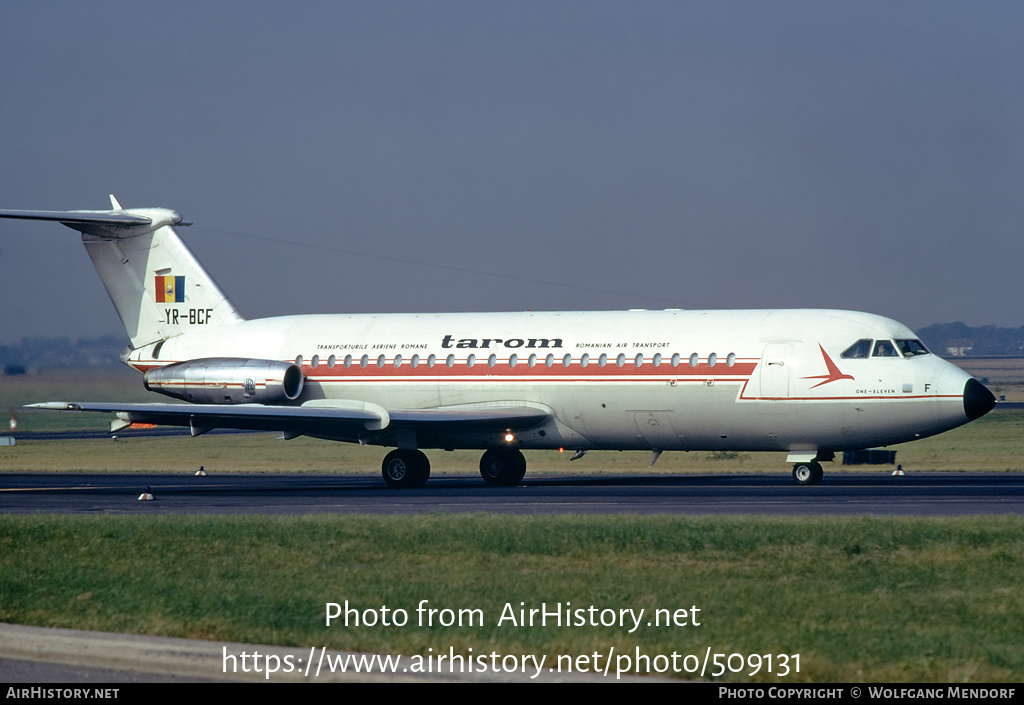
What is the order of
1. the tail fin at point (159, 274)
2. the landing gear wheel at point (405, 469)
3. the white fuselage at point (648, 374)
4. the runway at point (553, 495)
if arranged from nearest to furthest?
the runway at point (553, 495) → the white fuselage at point (648, 374) → the landing gear wheel at point (405, 469) → the tail fin at point (159, 274)

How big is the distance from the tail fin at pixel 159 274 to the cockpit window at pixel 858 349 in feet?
56.4

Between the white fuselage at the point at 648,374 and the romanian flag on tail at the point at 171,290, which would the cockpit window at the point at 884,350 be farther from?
the romanian flag on tail at the point at 171,290

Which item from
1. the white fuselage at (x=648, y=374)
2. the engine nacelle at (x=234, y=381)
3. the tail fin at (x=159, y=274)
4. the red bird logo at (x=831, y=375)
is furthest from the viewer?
the tail fin at (x=159, y=274)

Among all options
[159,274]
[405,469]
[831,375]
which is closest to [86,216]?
[159,274]

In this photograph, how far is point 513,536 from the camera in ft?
56.4

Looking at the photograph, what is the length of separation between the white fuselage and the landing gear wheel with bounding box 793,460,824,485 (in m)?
0.45

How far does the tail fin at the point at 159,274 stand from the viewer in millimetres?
36719

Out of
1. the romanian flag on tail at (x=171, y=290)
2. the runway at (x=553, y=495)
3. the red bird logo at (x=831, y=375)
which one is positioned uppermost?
the romanian flag on tail at (x=171, y=290)

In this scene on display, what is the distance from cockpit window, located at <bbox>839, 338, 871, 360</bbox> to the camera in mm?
28594

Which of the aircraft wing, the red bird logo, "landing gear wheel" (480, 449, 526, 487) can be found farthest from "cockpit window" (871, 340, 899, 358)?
"landing gear wheel" (480, 449, 526, 487)

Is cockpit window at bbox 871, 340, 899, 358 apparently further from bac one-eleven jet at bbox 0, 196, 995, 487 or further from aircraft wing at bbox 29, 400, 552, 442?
aircraft wing at bbox 29, 400, 552, 442

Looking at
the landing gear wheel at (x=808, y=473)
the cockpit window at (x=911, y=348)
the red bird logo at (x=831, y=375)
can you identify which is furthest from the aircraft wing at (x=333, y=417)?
the cockpit window at (x=911, y=348)

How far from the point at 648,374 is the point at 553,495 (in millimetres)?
4329

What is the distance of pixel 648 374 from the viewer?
30062mm
